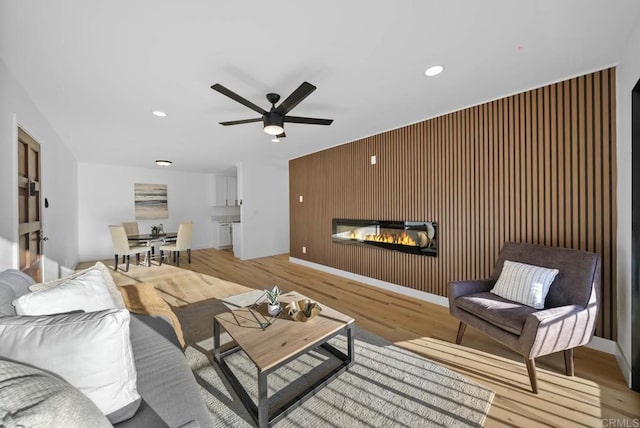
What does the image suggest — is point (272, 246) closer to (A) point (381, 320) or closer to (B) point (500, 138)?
(A) point (381, 320)

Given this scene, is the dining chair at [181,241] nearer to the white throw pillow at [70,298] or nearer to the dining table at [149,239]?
the dining table at [149,239]

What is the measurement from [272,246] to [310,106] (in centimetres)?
424

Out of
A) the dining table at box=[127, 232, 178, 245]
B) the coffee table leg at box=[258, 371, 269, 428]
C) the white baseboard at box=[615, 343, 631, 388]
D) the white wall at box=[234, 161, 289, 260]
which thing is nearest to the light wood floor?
the white baseboard at box=[615, 343, 631, 388]

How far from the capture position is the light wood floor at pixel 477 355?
1456 millimetres

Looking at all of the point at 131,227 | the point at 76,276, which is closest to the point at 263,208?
the point at 131,227

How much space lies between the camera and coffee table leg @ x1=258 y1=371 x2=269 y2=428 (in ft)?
4.22

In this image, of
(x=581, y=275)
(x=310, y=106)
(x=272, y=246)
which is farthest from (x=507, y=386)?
(x=272, y=246)

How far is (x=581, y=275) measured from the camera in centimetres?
179

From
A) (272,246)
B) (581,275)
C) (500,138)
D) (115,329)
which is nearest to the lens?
(115,329)

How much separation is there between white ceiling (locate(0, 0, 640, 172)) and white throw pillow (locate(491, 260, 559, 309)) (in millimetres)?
1654

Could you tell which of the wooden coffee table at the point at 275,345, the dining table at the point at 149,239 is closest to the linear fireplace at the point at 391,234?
the wooden coffee table at the point at 275,345

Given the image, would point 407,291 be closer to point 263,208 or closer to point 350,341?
point 350,341

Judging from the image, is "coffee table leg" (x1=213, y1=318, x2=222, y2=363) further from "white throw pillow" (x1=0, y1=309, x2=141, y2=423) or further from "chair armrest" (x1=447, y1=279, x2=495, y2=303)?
"chair armrest" (x1=447, y1=279, x2=495, y2=303)

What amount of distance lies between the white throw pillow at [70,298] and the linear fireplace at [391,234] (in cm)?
315
